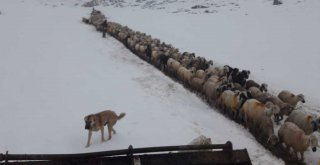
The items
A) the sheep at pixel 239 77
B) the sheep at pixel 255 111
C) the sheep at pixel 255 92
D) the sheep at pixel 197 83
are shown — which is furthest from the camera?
the sheep at pixel 239 77

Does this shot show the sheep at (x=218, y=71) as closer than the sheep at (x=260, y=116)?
No

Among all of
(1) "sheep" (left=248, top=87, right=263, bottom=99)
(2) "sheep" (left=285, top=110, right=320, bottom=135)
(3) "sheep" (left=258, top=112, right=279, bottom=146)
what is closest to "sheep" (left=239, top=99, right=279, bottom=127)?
(3) "sheep" (left=258, top=112, right=279, bottom=146)

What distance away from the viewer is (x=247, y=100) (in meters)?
12.0

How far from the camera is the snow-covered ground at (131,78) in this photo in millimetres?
10203

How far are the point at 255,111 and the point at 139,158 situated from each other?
297 inches

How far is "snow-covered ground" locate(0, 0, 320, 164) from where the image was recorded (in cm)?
1020

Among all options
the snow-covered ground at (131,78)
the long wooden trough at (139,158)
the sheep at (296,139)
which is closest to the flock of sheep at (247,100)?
the sheep at (296,139)

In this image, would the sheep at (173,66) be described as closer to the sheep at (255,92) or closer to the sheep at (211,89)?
the sheep at (211,89)

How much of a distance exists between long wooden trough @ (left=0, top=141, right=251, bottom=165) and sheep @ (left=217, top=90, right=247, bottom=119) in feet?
25.6

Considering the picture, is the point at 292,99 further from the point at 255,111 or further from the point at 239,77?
the point at 239,77

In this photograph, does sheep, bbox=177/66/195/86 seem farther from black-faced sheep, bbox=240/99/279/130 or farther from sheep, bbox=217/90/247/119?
black-faced sheep, bbox=240/99/279/130

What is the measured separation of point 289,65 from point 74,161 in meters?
17.3

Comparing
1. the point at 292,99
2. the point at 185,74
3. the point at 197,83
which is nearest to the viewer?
Answer: the point at 292,99

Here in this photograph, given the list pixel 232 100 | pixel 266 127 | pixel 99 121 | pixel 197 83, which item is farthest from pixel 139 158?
pixel 197 83
